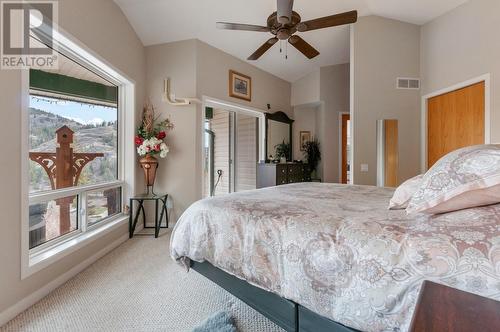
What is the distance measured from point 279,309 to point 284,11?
2.40 metres

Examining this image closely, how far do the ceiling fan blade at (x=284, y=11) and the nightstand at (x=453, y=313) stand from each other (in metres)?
2.36

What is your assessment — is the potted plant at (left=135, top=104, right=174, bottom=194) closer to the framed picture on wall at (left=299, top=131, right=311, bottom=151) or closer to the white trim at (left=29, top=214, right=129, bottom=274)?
the white trim at (left=29, top=214, right=129, bottom=274)

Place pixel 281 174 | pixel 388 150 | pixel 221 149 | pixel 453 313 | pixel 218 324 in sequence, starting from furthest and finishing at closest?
pixel 221 149 → pixel 281 174 → pixel 388 150 → pixel 218 324 → pixel 453 313

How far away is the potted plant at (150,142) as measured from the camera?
11.3ft

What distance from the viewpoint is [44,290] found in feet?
6.47

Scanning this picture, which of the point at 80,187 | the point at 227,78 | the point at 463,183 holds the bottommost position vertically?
the point at 80,187

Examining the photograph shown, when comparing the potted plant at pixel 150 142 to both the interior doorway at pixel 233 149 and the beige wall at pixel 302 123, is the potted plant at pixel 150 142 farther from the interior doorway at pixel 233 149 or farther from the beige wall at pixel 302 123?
the beige wall at pixel 302 123

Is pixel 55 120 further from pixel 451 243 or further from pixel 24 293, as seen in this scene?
pixel 451 243

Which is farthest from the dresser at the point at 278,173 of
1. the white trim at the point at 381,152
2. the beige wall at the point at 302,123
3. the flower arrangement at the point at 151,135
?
the flower arrangement at the point at 151,135

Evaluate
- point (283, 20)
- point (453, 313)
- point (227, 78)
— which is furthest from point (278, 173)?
point (453, 313)

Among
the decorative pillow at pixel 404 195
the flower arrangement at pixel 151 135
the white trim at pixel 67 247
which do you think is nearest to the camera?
the decorative pillow at pixel 404 195

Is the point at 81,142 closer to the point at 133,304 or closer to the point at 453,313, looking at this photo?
the point at 133,304

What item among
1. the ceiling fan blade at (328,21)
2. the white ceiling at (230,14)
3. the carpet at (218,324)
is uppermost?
the white ceiling at (230,14)

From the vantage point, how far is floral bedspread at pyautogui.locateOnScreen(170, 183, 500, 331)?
845mm
